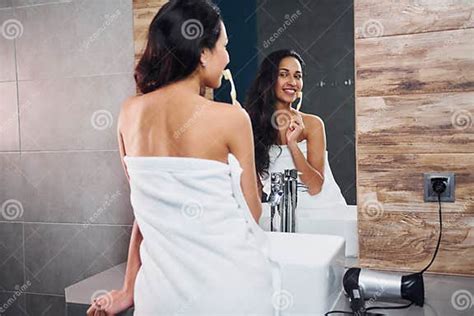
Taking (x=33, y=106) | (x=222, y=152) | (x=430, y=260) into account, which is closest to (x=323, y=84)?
(x=222, y=152)

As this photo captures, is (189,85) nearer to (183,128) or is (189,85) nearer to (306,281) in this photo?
(183,128)

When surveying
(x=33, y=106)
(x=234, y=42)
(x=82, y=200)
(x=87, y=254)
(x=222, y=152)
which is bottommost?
(x=87, y=254)

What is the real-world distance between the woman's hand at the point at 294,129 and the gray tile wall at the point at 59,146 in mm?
723

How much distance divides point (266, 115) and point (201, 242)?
0.64 metres

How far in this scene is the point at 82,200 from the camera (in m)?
2.09

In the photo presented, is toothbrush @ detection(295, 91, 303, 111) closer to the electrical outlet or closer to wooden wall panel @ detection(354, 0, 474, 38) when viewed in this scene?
wooden wall panel @ detection(354, 0, 474, 38)

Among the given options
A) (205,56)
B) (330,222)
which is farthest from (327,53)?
(330,222)

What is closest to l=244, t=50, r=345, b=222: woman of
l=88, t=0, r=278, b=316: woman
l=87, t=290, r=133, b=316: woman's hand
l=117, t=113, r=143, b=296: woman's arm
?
l=88, t=0, r=278, b=316: woman

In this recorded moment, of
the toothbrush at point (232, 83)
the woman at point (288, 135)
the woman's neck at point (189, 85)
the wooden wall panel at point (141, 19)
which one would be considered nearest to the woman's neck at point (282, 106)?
the woman at point (288, 135)

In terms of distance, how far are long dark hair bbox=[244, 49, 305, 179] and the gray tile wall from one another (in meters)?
0.60

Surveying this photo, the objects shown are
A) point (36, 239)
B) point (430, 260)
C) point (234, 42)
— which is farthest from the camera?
point (36, 239)

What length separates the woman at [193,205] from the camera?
1241 millimetres

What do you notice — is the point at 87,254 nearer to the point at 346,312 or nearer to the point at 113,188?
the point at 113,188

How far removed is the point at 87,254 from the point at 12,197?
18.4 inches
